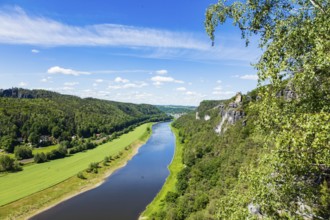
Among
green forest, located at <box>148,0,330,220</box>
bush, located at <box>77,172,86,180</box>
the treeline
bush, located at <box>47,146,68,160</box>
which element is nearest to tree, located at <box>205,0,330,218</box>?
green forest, located at <box>148,0,330,220</box>

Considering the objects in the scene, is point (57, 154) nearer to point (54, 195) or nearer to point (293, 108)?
point (54, 195)

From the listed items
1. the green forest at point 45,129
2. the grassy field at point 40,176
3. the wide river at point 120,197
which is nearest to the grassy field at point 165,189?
the wide river at point 120,197

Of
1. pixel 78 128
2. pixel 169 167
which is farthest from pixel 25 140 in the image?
pixel 169 167

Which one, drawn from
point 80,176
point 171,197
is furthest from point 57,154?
point 171,197

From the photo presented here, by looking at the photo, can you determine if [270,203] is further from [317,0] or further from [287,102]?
[317,0]

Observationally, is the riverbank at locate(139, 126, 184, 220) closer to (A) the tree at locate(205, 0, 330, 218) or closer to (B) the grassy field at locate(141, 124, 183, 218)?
(B) the grassy field at locate(141, 124, 183, 218)

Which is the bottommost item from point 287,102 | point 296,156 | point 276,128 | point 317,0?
point 296,156

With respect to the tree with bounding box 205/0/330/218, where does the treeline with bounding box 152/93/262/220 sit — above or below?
below
